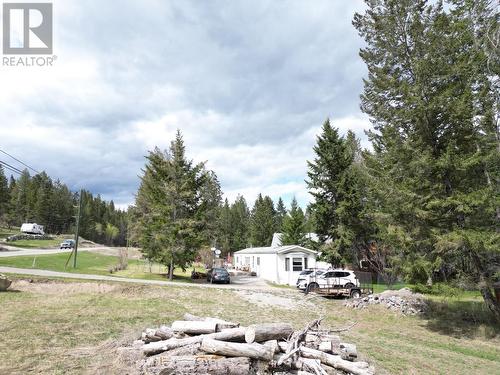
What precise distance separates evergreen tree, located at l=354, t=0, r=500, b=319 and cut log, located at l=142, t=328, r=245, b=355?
10.6 meters

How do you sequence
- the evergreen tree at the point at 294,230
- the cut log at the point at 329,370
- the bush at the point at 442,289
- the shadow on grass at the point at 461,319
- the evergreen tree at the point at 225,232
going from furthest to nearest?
the evergreen tree at the point at 225,232
the evergreen tree at the point at 294,230
the shadow on grass at the point at 461,319
the bush at the point at 442,289
the cut log at the point at 329,370

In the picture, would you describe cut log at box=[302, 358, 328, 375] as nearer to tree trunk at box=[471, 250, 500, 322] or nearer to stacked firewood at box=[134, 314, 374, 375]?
stacked firewood at box=[134, 314, 374, 375]

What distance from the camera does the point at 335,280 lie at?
22953mm

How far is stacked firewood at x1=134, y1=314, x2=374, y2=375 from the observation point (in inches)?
273

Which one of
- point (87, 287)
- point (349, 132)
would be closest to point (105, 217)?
point (349, 132)

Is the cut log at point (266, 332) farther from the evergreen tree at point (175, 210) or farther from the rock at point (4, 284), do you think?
the evergreen tree at point (175, 210)

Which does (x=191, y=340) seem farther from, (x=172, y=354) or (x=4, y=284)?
(x=4, y=284)

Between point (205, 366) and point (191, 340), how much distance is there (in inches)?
46.9

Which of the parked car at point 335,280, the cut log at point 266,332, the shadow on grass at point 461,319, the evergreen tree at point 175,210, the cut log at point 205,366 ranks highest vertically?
the evergreen tree at point 175,210

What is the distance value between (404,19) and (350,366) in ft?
56.7

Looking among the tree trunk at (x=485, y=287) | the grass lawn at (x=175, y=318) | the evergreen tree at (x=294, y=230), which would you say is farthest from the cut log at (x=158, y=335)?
the evergreen tree at (x=294, y=230)

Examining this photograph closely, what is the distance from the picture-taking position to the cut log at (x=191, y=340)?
25.5 ft

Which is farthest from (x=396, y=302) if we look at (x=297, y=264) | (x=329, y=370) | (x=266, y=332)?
(x=297, y=264)

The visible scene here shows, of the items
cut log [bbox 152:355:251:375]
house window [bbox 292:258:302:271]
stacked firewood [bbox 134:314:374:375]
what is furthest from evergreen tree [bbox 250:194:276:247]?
cut log [bbox 152:355:251:375]
